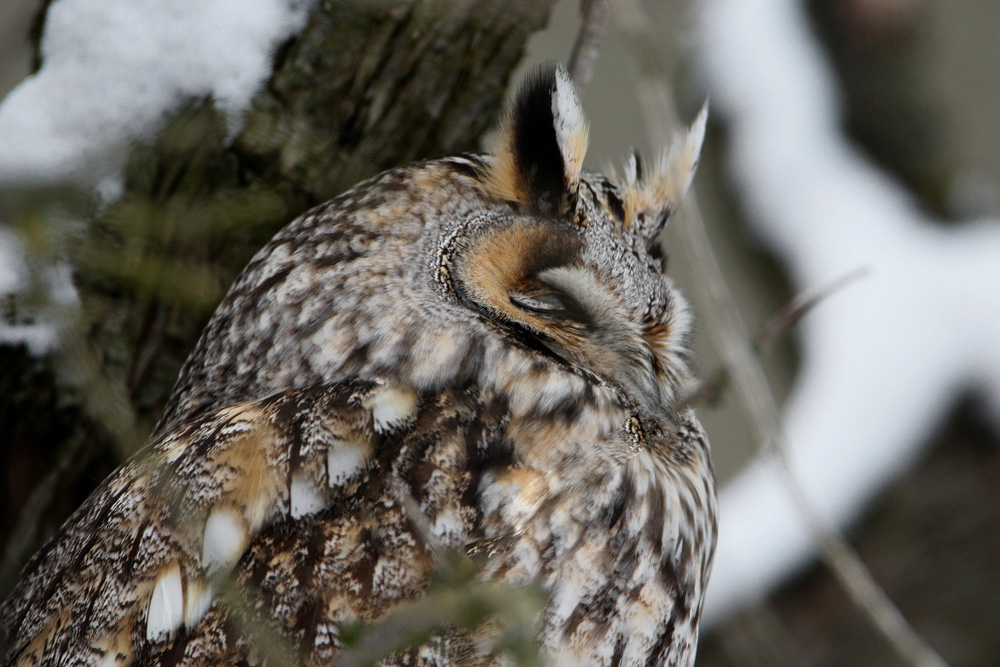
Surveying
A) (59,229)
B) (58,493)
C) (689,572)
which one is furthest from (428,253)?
(58,493)

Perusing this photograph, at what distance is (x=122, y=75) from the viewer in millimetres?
1344

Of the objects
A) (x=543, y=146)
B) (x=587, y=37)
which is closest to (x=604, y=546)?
(x=543, y=146)

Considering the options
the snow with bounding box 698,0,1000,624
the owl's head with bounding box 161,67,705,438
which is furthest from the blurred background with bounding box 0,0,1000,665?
the owl's head with bounding box 161,67,705,438

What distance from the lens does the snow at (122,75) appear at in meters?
1.27

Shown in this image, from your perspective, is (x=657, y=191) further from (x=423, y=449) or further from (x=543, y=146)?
(x=423, y=449)

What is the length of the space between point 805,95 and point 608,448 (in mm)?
1289

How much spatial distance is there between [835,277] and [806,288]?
0.07 m

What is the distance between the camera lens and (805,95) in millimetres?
2020

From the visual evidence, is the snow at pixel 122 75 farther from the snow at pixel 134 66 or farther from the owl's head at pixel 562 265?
the owl's head at pixel 562 265

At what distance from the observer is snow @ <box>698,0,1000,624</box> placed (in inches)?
76.4

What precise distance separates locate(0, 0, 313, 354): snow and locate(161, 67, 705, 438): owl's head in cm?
28

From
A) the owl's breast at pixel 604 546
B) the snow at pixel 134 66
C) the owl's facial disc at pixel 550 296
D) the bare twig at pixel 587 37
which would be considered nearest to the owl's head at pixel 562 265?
the owl's facial disc at pixel 550 296

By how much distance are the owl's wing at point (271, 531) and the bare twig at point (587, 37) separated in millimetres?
837

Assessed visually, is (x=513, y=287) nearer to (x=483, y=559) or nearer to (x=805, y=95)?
(x=483, y=559)
